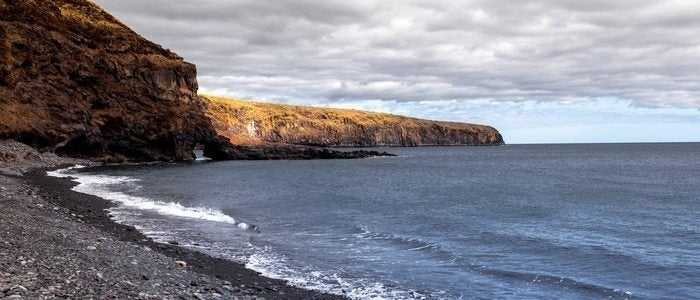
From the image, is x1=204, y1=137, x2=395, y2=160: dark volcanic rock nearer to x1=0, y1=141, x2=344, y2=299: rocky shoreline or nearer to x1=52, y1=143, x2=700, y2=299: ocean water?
x1=52, y1=143, x2=700, y2=299: ocean water

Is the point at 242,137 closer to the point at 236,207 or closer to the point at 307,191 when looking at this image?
the point at 307,191

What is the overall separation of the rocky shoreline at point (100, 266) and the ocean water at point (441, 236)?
5.32 ft

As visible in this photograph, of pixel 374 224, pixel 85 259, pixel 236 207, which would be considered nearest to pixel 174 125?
pixel 236 207

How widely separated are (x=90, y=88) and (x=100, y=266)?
72.9 m

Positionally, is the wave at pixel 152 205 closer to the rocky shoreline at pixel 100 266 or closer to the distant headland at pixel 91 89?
the rocky shoreline at pixel 100 266

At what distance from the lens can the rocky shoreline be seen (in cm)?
1207

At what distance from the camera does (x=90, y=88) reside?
8025cm

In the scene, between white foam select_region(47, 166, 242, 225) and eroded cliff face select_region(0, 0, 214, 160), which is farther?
eroded cliff face select_region(0, 0, 214, 160)

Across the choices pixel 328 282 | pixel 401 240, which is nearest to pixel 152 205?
pixel 401 240

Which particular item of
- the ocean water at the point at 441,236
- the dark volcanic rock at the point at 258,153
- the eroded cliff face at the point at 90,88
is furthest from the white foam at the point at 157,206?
the dark volcanic rock at the point at 258,153

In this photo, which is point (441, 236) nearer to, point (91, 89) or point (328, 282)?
point (328, 282)

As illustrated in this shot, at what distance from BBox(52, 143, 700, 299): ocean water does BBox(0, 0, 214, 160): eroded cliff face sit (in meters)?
26.0

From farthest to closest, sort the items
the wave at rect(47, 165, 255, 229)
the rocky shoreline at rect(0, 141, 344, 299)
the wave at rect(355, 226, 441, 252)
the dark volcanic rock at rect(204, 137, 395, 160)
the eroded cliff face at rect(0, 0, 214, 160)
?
the dark volcanic rock at rect(204, 137, 395, 160) < the eroded cliff face at rect(0, 0, 214, 160) < the wave at rect(47, 165, 255, 229) < the wave at rect(355, 226, 441, 252) < the rocky shoreline at rect(0, 141, 344, 299)

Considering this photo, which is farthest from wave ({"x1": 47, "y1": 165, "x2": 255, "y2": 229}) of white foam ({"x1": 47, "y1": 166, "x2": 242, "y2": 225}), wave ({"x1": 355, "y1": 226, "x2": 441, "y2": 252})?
wave ({"x1": 355, "y1": 226, "x2": 441, "y2": 252})
